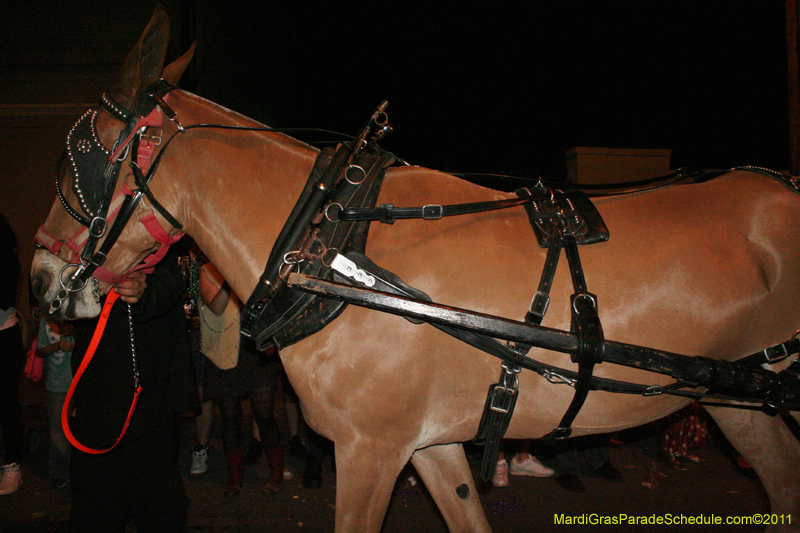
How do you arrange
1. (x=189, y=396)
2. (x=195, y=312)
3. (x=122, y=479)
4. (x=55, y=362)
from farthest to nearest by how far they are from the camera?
1. (x=195, y=312)
2. (x=55, y=362)
3. (x=189, y=396)
4. (x=122, y=479)

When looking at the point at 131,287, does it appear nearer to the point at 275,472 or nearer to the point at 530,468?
the point at 275,472

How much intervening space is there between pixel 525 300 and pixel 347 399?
2.36 ft

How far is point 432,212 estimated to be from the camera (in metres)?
1.63

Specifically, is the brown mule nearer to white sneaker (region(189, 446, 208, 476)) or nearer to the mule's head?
the mule's head

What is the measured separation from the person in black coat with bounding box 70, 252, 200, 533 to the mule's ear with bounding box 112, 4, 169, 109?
0.96 m

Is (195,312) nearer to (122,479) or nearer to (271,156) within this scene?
(122,479)

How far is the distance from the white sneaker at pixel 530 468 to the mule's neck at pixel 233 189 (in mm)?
3538

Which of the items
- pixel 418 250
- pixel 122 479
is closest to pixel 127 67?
pixel 418 250

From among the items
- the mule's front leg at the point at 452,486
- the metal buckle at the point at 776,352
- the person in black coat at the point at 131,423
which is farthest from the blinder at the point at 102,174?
the metal buckle at the point at 776,352

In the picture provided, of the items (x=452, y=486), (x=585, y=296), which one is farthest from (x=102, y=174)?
(x=452, y=486)

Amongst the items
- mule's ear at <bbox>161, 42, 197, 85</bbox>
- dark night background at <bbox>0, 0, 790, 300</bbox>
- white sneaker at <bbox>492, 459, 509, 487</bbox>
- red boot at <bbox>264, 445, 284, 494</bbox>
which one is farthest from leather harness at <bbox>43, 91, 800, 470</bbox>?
dark night background at <bbox>0, 0, 790, 300</bbox>

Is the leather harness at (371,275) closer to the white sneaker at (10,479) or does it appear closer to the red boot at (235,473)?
the red boot at (235,473)

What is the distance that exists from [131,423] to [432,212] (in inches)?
81.5

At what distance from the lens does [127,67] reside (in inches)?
68.2
